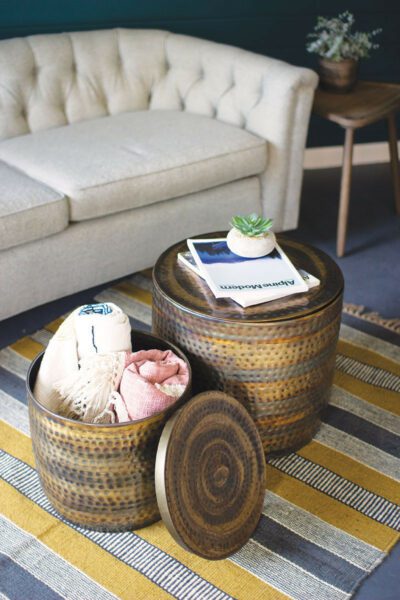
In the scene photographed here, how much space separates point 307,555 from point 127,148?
1.44 meters

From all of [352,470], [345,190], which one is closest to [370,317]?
[345,190]

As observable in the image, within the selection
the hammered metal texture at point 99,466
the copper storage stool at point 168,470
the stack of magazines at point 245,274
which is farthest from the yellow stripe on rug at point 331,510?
the stack of magazines at point 245,274

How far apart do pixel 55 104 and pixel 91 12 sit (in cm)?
54

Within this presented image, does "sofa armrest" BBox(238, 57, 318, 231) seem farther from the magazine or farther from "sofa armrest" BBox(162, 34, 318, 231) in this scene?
the magazine

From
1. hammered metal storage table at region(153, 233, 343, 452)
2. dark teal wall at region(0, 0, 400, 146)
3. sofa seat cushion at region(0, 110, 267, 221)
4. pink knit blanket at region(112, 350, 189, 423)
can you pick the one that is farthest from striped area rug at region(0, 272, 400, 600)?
dark teal wall at region(0, 0, 400, 146)

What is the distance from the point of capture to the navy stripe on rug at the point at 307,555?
154cm

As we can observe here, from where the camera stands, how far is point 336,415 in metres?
1.99

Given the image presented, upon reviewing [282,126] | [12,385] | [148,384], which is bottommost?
[12,385]

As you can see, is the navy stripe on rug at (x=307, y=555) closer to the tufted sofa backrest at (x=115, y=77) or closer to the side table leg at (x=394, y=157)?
the tufted sofa backrest at (x=115, y=77)

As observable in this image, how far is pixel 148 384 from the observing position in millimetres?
1562

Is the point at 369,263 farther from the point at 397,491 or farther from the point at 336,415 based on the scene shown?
the point at 397,491

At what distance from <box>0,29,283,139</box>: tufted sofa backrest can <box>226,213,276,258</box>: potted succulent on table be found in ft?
3.31

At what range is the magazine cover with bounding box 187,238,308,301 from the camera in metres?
1.72

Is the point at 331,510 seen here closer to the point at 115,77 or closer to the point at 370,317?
the point at 370,317
